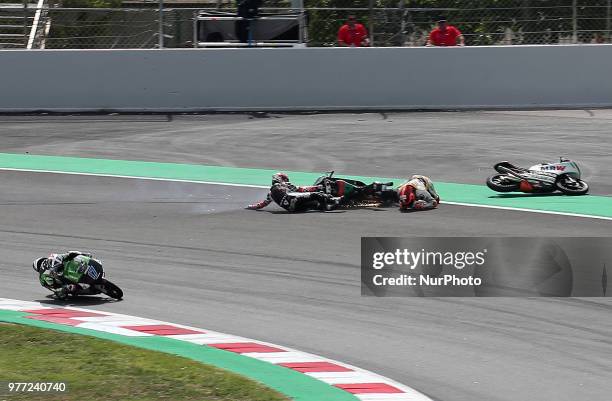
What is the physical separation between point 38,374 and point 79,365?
1.08 ft

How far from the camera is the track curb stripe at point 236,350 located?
7020 mm

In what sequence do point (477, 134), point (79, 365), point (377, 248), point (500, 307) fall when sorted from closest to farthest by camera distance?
point (79, 365)
point (500, 307)
point (377, 248)
point (477, 134)

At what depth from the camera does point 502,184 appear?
14469mm

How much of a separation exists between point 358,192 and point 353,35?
9.10 metres

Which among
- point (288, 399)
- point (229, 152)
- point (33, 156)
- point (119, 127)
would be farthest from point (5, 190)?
point (288, 399)

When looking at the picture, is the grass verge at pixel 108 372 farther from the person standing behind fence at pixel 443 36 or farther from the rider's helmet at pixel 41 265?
the person standing behind fence at pixel 443 36

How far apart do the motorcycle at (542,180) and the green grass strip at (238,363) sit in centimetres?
708

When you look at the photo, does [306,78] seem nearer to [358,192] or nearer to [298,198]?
[358,192]

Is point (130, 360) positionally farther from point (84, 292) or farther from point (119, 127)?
point (119, 127)

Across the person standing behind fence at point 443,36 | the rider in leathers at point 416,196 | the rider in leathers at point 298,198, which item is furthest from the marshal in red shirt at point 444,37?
the rider in leathers at point 298,198

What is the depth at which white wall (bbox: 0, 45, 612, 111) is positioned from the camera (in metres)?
21.6

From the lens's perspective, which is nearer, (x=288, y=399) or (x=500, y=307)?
(x=288, y=399)

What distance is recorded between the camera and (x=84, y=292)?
9445 millimetres

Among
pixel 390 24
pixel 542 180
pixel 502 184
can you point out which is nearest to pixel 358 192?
pixel 502 184
